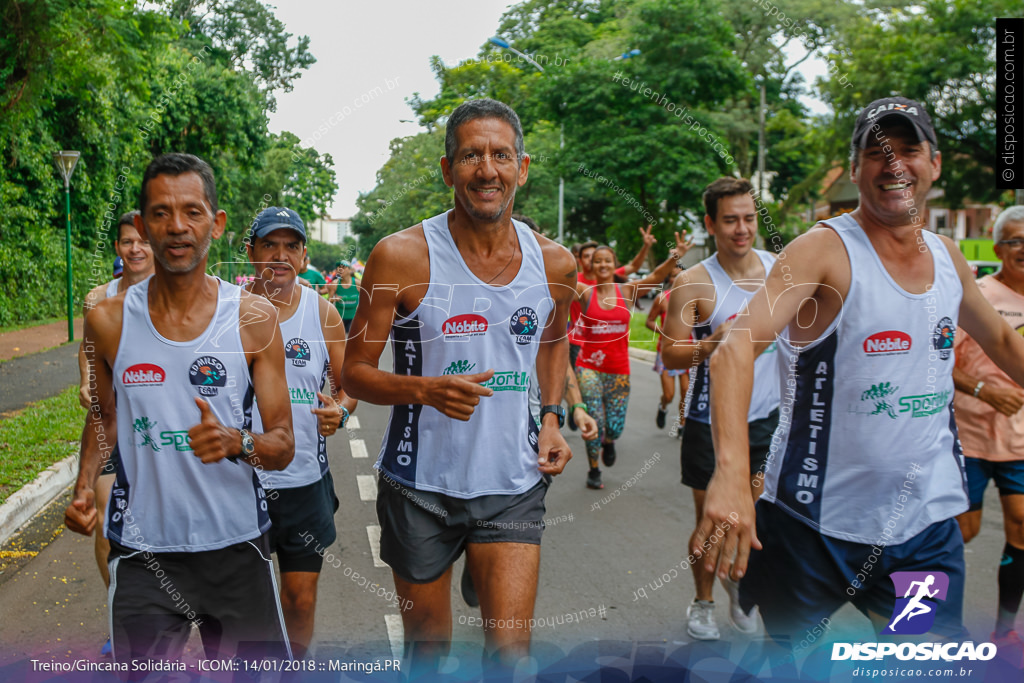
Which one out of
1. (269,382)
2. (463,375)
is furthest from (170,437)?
(463,375)

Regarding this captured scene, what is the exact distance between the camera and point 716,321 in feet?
14.1

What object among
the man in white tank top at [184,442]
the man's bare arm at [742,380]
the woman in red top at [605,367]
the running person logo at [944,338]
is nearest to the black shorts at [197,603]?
the man in white tank top at [184,442]

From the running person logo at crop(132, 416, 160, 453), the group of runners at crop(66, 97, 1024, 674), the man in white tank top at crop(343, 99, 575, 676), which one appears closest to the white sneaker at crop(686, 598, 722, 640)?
the group of runners at crop(66, 97, 1024, 674)

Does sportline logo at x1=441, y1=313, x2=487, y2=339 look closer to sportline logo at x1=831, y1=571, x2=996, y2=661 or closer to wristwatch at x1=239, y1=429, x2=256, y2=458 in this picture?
wristwatch at x1=239, y1=429, x2=256, y2=458

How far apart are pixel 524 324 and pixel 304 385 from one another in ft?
4.09

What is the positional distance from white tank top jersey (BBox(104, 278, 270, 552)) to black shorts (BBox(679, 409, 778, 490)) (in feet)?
8.22

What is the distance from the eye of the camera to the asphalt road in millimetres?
2914

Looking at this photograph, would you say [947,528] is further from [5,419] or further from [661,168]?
[661,168]

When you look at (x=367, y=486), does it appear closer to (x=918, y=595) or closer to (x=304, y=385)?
(x=304, y=385)

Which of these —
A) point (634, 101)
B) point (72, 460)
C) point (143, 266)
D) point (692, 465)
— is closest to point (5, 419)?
point (72, 460)

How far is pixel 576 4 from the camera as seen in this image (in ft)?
58.0

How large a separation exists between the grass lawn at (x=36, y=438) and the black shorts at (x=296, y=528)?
327 cm

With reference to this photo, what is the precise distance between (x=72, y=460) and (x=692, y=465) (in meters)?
5.22

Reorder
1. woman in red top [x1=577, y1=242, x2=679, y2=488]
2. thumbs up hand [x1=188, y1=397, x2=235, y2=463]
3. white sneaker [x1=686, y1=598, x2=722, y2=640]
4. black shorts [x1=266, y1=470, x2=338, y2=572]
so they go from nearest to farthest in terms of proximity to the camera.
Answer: thumbs up hand [x1=188, y1=397, x2=235, y2=463]
black shorts [x1=266, y1=470, x2=338, y2=572]
white sneaker [x1=686, y1=598, x2=722, y2=640]
woman in red top [x1=577, y1=242, x2=679, y2=488]
